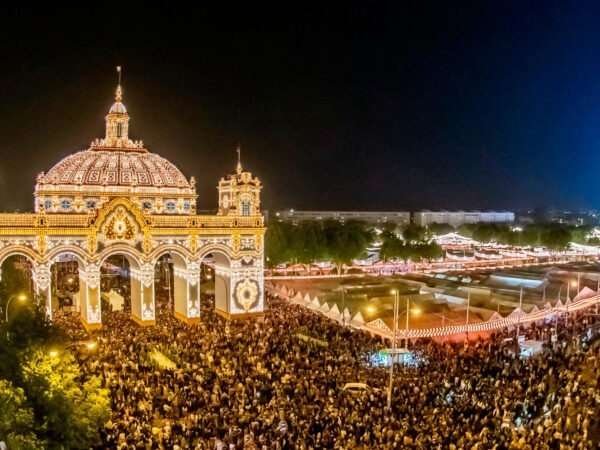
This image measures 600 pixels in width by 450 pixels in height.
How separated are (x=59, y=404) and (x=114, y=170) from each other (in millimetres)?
26896

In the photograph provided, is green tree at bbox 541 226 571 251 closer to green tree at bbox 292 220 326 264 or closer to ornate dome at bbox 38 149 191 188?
green tree at bbox 292 220 326 264

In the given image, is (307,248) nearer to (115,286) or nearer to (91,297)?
(115,286)

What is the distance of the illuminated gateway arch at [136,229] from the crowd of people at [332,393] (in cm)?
504

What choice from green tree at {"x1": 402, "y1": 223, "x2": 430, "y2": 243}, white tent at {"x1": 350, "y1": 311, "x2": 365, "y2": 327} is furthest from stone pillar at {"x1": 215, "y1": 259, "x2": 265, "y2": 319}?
green tree at {"x1": 402, "y1": 223, "x2": 430, "y2": 243}

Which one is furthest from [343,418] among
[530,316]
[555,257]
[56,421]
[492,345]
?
[555,257]

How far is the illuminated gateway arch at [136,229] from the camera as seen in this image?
98.1 feet

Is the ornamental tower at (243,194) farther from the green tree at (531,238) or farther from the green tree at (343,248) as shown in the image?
the green tree at (531,238)

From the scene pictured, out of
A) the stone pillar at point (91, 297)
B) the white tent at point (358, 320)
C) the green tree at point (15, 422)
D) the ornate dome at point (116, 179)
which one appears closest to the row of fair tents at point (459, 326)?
the white tent at point (358, 320)

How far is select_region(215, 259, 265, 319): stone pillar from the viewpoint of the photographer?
3428cm

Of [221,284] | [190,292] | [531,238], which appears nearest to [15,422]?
[190,292]

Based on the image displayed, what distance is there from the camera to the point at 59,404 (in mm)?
12562

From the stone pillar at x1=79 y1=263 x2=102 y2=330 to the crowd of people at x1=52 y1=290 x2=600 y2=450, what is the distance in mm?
2798

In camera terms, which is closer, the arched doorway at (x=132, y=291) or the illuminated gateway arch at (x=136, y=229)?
the illuminated gateway arch at (x=136, y=229)

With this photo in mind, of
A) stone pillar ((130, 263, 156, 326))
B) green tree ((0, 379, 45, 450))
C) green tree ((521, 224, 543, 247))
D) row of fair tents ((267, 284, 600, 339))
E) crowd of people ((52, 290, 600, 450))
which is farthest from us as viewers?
green tree ((521, 224, 543, 247))
